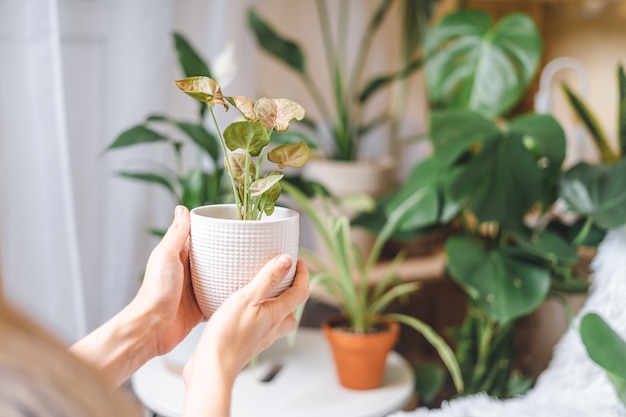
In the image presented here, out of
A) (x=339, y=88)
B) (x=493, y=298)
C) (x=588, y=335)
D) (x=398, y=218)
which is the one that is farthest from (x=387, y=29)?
(x=588, y=335)

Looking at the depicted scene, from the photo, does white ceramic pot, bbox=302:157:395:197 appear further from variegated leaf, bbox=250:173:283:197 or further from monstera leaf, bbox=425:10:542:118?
variegated leaf, bbox=250:173:283:197

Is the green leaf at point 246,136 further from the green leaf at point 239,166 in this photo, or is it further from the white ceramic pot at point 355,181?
the white ceramic pot at point 355,181

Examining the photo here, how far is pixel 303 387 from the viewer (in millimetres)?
1261

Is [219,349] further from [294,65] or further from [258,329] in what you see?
[294,65]

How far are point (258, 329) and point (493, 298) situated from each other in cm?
65

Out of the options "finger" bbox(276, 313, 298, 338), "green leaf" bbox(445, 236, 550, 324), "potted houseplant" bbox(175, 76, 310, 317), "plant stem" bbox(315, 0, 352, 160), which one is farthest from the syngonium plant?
"plant stem" bbox(315, 0, 352, 160)

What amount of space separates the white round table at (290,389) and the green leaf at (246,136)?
0.40m

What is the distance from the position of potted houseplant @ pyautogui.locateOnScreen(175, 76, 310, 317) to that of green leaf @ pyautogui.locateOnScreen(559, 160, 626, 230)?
2.11ft

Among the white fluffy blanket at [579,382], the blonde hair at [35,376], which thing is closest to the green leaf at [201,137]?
the white fluffy blanket at [579,382]

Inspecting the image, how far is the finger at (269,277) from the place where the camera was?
0.71 meters

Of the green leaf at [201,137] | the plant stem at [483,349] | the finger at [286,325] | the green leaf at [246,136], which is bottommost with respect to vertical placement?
the plant stem at [483,349]

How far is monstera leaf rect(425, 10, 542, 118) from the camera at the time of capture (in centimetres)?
144

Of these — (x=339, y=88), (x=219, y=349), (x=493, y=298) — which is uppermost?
(x=339, y=88)

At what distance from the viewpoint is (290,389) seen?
1.25 m
